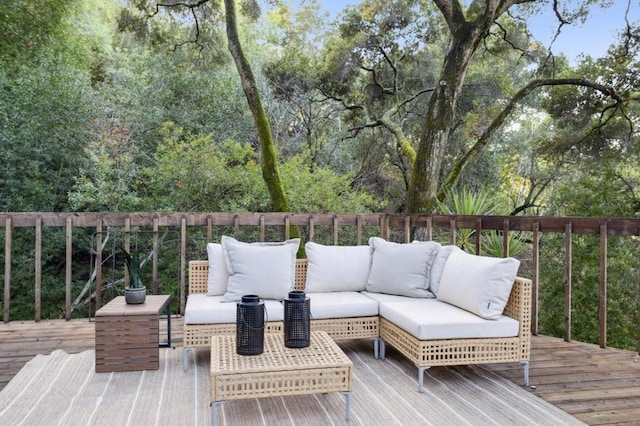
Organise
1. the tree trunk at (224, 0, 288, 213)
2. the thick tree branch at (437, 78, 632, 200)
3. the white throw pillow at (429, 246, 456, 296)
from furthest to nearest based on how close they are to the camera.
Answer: the thick tree branch at (437, 78, 632, 200), the tree trunk at (224, 0, 288, 213), the white throw pillow at (429, 246, 456, 296)

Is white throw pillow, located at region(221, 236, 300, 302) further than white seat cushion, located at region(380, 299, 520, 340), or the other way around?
white throw pillow, located at region(221, 236, 300, 302)

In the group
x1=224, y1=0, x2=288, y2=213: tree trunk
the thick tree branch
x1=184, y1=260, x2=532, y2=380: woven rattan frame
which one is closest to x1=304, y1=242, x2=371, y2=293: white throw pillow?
x1=184, y1=260, x2=532, y2=380: woven rattan frame

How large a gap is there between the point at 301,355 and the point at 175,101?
25.0 ft

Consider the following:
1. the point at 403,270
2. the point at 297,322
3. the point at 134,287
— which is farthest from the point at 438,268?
the point at 134,287

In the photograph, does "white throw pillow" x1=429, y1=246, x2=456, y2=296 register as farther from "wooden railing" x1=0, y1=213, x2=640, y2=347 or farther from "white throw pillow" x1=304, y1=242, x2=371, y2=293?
"wooden railing" x1=0, y1=213, x2=640, y2=347

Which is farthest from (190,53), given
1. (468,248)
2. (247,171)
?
(468,248)

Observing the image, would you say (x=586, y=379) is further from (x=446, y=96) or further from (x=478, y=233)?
(x=446, y=96)

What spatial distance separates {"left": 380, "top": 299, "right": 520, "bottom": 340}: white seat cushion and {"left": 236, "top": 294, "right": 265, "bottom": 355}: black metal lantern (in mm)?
994

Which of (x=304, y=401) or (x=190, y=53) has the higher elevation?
(x=190, y=53)

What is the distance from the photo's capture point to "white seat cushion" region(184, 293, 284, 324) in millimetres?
3211

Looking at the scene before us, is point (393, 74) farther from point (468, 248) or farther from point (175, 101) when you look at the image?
point (468, 248)

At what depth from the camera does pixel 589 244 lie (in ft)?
23.8

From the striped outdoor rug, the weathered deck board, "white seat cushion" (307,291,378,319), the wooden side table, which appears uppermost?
"white seat cushion" (307,291,378,319)

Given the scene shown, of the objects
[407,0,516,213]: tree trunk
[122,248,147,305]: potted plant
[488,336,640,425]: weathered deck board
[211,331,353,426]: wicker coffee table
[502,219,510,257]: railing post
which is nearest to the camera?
[211,331,353,426]: wicker coffee table
